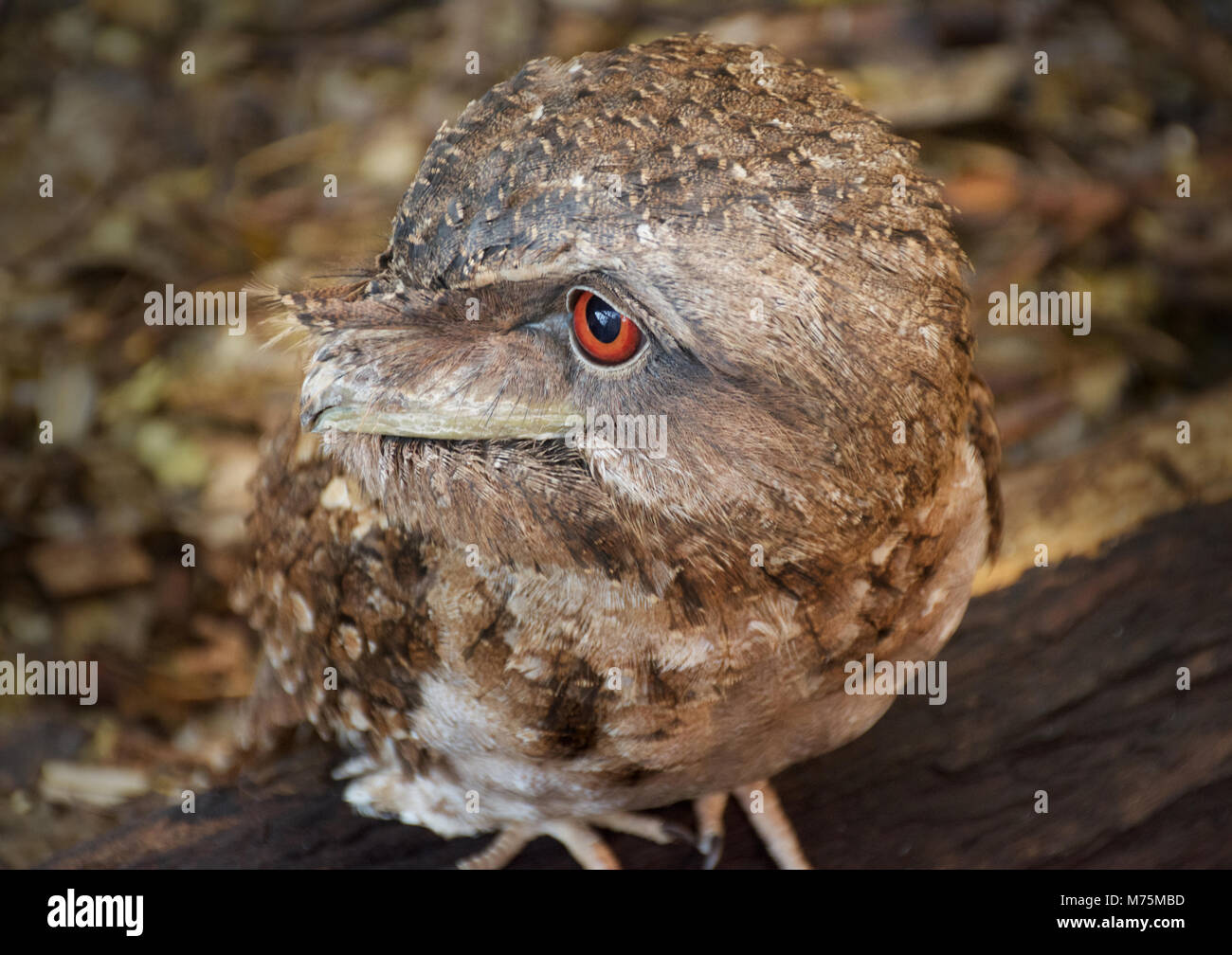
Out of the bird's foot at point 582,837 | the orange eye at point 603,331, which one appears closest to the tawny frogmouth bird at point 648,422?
the orange eye at point 603,331

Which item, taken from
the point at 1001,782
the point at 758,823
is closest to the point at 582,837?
the point at 758,823

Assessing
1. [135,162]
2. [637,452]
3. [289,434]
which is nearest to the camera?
[637,452]

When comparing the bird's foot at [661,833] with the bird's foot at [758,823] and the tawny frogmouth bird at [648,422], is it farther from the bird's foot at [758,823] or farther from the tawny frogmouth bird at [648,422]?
the tawny frogmouth bird at [648,422]

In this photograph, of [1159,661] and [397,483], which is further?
[1159,661]

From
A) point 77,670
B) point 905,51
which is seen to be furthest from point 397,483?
point 905,51

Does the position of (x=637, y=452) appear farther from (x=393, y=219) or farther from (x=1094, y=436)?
(x=1094, y=436)

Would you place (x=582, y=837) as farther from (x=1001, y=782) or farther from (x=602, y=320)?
(x=602, y=320)
